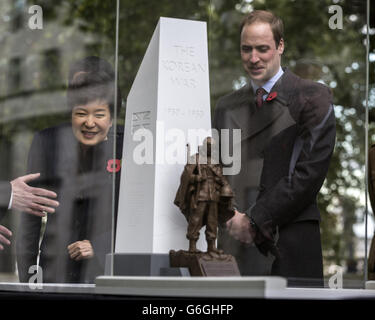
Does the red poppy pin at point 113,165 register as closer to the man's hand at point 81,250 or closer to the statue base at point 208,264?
the man's hand at point 81,250

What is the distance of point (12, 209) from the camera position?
28.1ft

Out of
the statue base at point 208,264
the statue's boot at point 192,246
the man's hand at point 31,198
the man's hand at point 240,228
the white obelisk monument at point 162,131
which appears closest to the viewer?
the statue base at point 208,264

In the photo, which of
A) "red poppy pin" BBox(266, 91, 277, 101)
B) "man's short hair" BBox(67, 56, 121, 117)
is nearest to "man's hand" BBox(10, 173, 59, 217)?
"man's short hair" BBox(67, 56, 121, 117)

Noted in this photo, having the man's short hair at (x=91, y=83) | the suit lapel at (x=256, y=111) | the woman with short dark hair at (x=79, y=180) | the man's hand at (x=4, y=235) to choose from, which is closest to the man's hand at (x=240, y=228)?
the suit lapel at (x=256, y=111)

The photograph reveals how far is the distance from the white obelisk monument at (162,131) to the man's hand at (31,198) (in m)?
0.93

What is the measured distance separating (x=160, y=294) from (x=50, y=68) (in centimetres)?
311

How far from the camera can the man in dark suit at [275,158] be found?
794cm

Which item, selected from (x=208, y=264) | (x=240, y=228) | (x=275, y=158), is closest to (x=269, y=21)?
(x=275, y=158)

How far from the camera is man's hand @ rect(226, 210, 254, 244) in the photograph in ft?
25.6

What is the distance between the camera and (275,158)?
800 centimetres

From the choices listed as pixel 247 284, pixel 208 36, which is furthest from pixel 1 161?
pixel 247 284

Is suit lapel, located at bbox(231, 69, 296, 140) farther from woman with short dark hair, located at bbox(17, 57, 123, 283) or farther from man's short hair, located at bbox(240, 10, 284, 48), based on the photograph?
woman with short dark hair, located at bbox(17, 57, 123, 283)

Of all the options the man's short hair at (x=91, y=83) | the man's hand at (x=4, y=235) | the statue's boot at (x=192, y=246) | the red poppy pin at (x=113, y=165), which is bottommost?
the statue's boot at (x=192, y=246)

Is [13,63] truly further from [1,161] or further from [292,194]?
[292,194]
